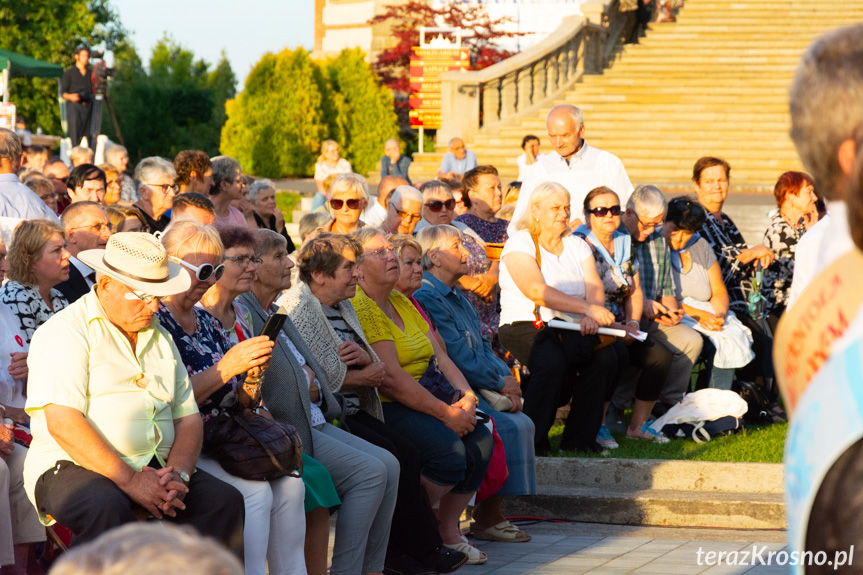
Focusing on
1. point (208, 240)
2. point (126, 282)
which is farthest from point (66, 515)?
point (208, 240)

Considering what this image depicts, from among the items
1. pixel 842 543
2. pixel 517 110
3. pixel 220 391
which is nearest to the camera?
pixel 842 543

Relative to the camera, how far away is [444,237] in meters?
7.01

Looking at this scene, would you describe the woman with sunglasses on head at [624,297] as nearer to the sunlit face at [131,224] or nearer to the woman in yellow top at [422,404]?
the woman in yellow top at [422,404]

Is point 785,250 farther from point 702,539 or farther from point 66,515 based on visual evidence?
point 66,515

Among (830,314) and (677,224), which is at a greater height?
(830,314)

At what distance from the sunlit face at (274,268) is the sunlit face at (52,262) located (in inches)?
40.3

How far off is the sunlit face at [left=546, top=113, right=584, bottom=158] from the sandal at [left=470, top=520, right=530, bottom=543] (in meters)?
3.69

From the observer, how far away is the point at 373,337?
19.9 ft

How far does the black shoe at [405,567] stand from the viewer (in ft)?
18.6

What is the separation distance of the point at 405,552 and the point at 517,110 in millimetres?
16969

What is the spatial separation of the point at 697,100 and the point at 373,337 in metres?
17.4

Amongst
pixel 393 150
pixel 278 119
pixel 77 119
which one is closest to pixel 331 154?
pixel 393 150

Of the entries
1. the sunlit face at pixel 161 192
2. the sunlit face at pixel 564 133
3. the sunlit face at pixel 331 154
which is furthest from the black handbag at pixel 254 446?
the sunlit face at pixel 331 154

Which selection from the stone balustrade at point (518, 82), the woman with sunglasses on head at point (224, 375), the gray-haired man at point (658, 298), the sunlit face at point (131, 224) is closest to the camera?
the woman with sunglasses on head at point (224, 375)
